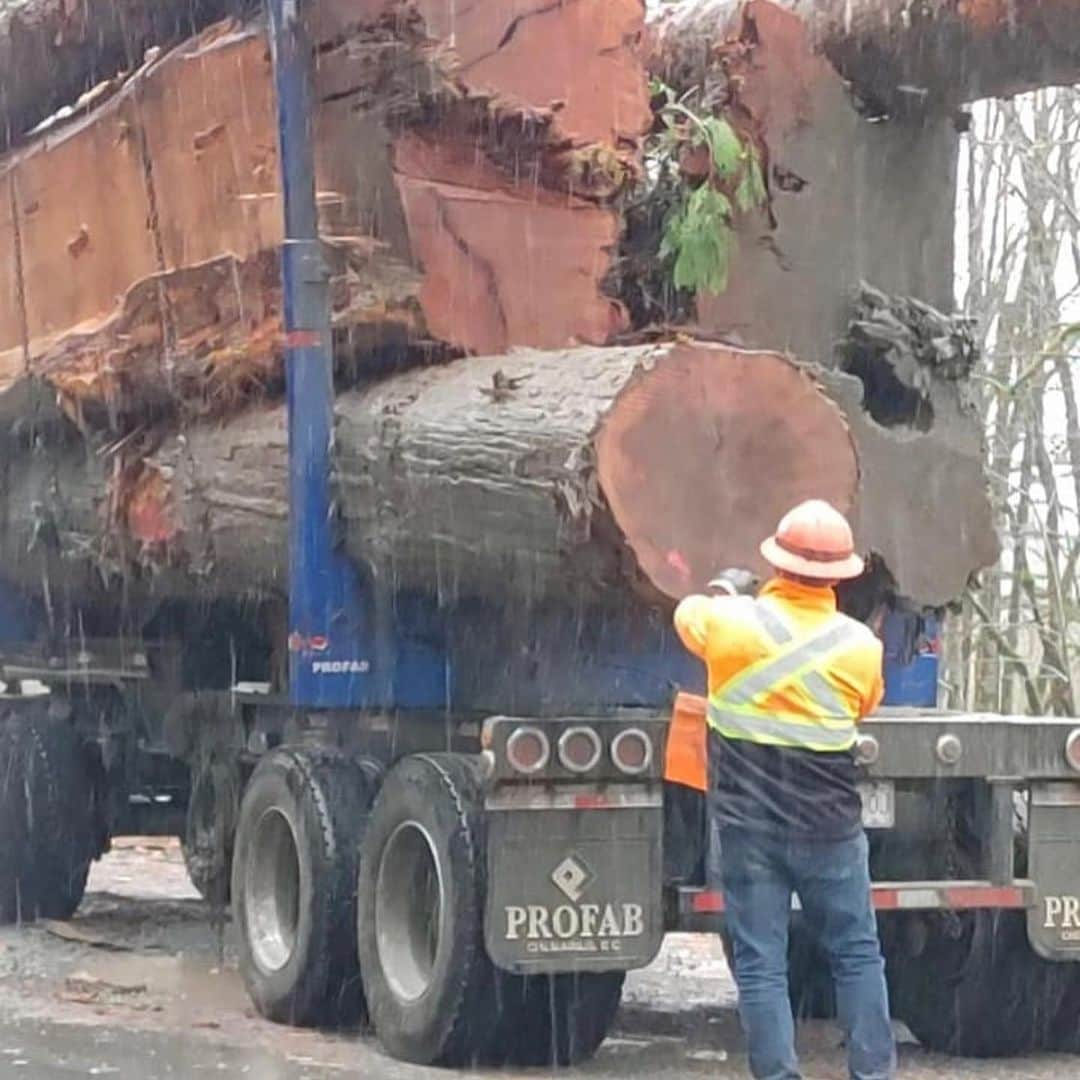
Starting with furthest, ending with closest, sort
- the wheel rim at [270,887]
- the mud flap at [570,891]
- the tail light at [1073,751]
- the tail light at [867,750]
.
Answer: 1. the wheel rim at [270,887]
2. the tail light at [1073,751]
3. the tail light at [867,750]
4. the mud flap at [570,891]

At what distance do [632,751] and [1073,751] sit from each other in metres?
1.49

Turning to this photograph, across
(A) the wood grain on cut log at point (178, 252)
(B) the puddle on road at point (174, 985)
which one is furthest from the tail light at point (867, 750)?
(B) the puddle on road at point (174, 985)

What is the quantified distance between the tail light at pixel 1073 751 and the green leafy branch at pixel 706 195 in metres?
2.01

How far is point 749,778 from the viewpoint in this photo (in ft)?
23.5

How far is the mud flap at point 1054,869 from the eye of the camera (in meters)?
8.59

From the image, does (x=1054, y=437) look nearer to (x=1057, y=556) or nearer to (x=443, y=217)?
(x=1057, y=556)

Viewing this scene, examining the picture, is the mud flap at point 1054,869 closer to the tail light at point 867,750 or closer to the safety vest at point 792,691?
the tail light at point 867,750

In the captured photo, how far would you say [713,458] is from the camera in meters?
8.08

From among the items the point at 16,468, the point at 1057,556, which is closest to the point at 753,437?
the point at 16,468

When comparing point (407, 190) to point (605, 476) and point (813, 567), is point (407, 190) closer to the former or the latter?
point (605, 476)

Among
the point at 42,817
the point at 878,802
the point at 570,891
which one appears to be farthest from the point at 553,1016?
the point at 42,817

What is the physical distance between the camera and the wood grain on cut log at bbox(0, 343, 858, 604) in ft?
25.7

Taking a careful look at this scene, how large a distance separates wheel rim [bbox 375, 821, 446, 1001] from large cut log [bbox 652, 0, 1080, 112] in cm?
314

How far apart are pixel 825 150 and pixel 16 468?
13.6 ft
